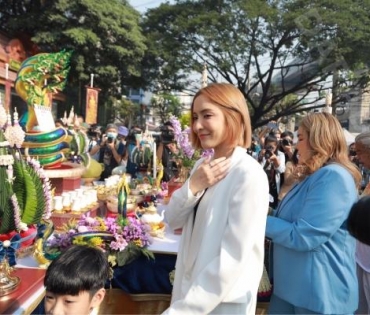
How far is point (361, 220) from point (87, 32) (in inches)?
523

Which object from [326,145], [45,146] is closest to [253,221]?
[326,145]

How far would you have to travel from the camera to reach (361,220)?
0.83 meters

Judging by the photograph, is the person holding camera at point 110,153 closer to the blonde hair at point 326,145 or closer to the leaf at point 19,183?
the leaf at point 19,183

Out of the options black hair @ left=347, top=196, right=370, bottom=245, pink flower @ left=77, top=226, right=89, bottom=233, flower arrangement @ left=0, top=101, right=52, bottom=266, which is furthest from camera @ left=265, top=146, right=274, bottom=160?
black hair @ left=347, top=196, right=370, bottom=245

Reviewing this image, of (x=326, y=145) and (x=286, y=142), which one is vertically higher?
(x=326, y=145)

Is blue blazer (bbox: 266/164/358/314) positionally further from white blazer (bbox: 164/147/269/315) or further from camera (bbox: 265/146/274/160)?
camera (bbox: 265/146/274/160)

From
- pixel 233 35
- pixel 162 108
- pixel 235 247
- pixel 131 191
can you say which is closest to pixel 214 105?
pixel 235 247

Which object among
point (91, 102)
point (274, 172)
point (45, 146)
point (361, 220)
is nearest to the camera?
point (361, 220)

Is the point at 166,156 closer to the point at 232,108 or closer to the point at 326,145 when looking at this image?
the point at 326,145

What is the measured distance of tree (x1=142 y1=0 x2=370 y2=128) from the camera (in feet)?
44.1

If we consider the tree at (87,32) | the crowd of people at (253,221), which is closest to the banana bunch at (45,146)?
the crowd of people at (253,221)

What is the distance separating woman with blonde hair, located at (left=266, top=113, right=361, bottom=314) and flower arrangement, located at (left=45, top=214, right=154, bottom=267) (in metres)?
0.79

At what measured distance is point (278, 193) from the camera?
383 centimetres

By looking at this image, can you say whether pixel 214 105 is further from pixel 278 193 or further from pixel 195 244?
pixel 278 193
